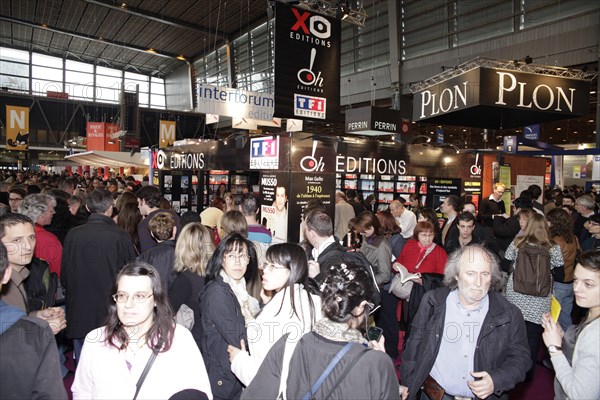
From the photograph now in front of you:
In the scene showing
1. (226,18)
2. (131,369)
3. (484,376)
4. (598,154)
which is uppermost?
(226,18)

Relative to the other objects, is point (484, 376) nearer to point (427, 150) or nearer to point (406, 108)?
point (427, 150)

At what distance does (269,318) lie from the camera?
2029 millimetres

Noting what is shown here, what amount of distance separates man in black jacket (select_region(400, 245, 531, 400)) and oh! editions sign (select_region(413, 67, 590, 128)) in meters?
4.31

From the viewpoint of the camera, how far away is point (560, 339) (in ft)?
6.50

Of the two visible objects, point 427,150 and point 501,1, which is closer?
point 427,150

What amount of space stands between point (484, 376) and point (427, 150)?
8.69 m

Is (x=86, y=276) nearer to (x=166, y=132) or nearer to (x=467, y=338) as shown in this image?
(x=467, y=338)

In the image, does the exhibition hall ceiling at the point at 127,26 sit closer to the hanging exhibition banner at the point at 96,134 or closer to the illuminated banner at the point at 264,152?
the hanging exhibition banner at the point at 96,134

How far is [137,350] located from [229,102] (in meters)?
7.48

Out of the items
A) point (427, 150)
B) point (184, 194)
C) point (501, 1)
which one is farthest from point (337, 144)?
point (501, 1)

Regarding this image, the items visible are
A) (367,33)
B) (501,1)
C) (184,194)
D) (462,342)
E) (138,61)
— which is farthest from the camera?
(138,61)

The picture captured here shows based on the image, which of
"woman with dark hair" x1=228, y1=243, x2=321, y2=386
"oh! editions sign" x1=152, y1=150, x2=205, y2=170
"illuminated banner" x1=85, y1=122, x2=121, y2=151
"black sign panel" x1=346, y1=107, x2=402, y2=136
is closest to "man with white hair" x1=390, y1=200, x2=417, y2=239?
"woman with dark hair" x1=228, y1=243, x2=321, y2=386

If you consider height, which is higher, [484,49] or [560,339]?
[484,49]

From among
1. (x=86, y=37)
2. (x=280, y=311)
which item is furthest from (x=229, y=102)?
(x=86, y=37)
